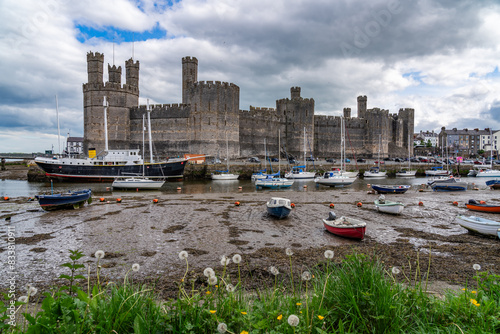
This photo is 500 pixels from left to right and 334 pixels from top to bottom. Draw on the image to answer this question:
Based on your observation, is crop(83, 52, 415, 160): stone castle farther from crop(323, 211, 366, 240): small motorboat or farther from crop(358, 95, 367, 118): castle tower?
crop(323, 211, 366, 240): small motorboat

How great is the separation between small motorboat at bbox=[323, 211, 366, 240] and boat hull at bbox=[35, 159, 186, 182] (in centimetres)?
2499

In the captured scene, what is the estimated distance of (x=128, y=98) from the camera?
4634 centimetres

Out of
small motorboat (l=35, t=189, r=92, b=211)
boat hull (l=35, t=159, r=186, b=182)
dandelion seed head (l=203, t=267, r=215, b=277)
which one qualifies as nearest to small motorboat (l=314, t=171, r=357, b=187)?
boat hull (l=35, t=159, r=186, b=182)

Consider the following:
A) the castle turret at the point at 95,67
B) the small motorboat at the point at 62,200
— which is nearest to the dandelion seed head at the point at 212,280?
the small motorboat at the point at 62,200

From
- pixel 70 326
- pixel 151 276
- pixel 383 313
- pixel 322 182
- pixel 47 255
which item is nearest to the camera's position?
pixel 70 326

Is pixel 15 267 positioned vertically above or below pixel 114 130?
below

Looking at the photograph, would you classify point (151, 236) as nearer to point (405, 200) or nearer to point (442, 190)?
point (405, 200)

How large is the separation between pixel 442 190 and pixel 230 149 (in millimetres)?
27500

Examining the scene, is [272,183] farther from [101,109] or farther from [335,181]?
[101,109]

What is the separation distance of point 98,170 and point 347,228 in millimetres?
30694

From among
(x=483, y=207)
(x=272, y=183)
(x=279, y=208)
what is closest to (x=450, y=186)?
(x=483, y=207)

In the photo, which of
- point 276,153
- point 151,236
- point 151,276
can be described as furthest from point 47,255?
point 276,153

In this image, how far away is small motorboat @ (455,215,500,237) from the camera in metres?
9.84

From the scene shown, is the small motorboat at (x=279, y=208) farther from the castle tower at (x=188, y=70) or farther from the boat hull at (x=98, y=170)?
the castle tower at (x=188, y=70)
